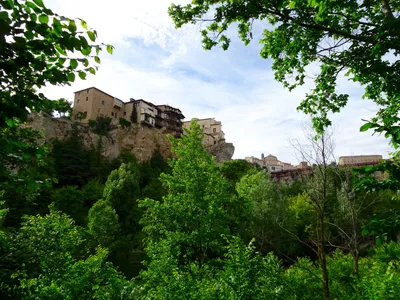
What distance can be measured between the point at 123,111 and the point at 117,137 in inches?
392

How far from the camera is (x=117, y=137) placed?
5294cm

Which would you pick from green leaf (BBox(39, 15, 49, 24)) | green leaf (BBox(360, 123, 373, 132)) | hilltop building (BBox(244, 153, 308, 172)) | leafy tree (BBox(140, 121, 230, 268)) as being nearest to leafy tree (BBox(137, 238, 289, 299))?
leafy tree (BBox(140, 121, 230, 268))

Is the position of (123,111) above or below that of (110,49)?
above

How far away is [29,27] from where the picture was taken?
225 centimetres

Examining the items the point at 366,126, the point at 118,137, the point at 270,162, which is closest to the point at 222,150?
the point at 118,137

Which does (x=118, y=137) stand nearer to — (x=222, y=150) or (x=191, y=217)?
(x=222, y=150)

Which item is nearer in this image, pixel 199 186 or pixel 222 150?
pixel 199 186

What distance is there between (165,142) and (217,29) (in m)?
53.2

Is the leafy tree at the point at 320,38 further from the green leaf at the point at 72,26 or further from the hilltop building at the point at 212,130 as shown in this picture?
the hilltop building at the point at 212,130

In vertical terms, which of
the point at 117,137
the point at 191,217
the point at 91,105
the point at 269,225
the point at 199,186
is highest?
the point at 91,105

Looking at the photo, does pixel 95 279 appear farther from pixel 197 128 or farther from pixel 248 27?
pixel 197 128

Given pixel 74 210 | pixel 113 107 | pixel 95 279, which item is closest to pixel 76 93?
pixel 113 107

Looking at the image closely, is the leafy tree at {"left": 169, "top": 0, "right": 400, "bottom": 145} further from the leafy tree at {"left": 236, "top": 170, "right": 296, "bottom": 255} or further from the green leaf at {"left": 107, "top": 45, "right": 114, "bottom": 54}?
the leafy tree at {"left": 236, "top": 170, "right": 296, "bottom": 255}

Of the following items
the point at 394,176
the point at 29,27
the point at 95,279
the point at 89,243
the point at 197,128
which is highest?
the point at 197,128
